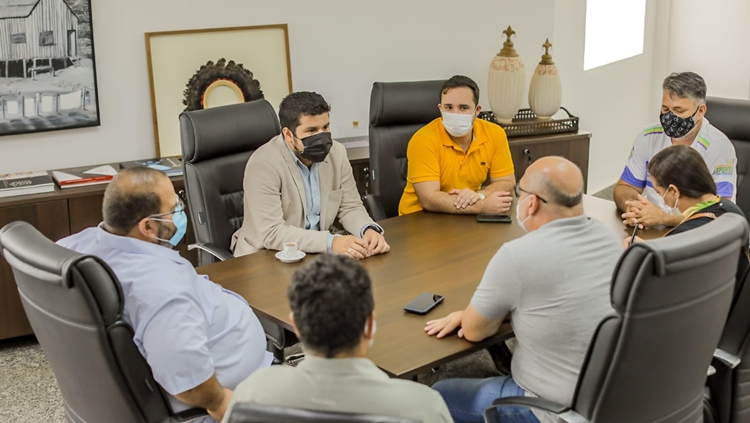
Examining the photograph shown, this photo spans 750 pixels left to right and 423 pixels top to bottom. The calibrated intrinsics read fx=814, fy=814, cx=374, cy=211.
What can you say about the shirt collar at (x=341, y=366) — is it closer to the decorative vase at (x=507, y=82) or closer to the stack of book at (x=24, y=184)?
the stack of book at (x=24, y=184)

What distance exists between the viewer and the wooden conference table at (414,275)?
2.29 metres

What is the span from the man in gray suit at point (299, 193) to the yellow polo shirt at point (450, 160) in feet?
1.59

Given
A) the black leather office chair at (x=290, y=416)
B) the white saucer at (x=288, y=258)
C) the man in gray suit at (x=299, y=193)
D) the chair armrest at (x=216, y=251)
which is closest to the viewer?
the black leather office chair at (x=290, y=416)

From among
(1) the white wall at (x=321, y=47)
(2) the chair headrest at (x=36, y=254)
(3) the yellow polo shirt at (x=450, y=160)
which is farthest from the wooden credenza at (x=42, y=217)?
(2) the chair headrest at (x=36, y=254)

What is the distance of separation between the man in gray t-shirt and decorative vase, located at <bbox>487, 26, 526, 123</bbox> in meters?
2.63

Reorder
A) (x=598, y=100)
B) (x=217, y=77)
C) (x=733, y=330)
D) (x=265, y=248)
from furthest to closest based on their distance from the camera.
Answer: (x=598, y=100), (x=217, y=77), (x=265, y=248), (x=733, y=330)

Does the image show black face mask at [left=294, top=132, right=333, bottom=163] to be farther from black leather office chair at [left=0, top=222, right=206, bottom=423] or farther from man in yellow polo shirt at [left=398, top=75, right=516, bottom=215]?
black leather office chair at [left=0, top=222, right=206, bottom=423]

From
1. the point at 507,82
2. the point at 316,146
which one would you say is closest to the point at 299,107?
the point at 316,146

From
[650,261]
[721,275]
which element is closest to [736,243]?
[721,275]

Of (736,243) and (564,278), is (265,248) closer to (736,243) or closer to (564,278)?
Answer: (564,278)

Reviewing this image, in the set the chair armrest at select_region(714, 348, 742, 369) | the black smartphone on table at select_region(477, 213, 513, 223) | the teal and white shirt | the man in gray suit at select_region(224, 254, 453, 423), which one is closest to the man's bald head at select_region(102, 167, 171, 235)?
the man in gray suit at select_region(224, 254, 453, 423)

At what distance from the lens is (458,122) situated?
3.85 meters

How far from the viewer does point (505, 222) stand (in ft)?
11.2

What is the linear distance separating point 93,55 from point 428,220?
1970mm
